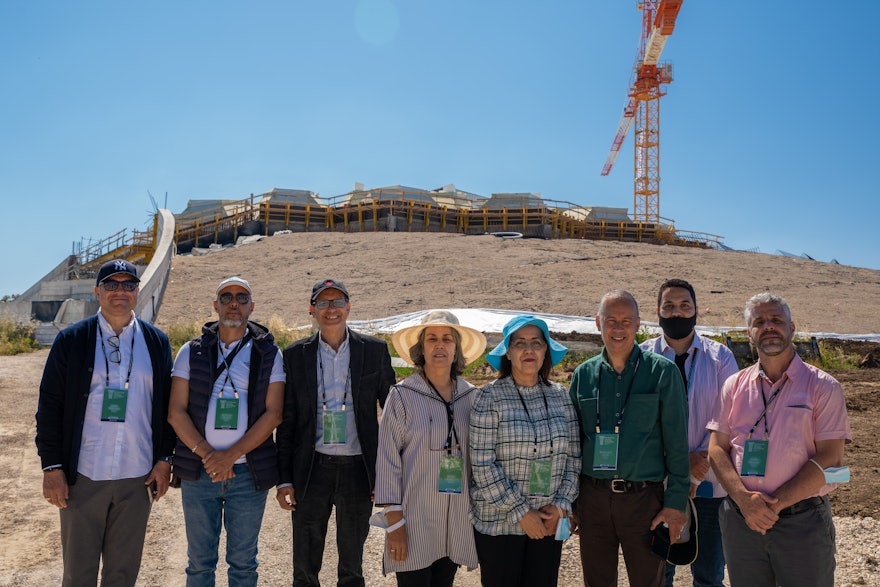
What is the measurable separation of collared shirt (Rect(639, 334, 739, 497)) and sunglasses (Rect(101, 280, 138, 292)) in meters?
3.28

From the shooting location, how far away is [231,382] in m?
3.70

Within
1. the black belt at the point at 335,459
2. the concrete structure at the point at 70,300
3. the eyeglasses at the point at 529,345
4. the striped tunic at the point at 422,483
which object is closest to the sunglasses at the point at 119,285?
the black belt at the point at 335,459

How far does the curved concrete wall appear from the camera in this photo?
1728 cm

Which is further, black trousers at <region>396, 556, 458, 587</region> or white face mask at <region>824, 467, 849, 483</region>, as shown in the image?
black trousers at <region>396, 556, 458, 587</region>

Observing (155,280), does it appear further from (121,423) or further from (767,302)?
(767,302)

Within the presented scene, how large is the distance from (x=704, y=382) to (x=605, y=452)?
1021mm

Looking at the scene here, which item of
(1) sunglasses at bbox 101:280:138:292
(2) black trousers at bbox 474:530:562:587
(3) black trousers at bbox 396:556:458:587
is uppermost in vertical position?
(1) sunglasses at bbox 101:280:138:292

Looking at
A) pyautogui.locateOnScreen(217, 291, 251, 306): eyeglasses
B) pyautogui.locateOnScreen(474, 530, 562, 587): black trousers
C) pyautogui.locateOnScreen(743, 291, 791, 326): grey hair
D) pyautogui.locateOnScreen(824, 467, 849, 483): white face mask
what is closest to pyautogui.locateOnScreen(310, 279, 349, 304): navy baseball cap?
pyautogui.locateOnScreen(217, 291, 251, 306): eyeglasses

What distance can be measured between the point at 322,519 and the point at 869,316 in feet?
61.7

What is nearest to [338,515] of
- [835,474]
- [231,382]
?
[231,382]

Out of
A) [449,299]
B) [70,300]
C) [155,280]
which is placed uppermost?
[155,280]

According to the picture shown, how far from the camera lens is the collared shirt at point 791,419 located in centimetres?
296

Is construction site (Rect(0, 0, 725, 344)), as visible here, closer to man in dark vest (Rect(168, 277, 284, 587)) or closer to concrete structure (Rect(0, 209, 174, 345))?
concrete structure (Rect(0, 209, 174, 345))

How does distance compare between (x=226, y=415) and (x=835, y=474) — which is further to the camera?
(x=226, y=415)
